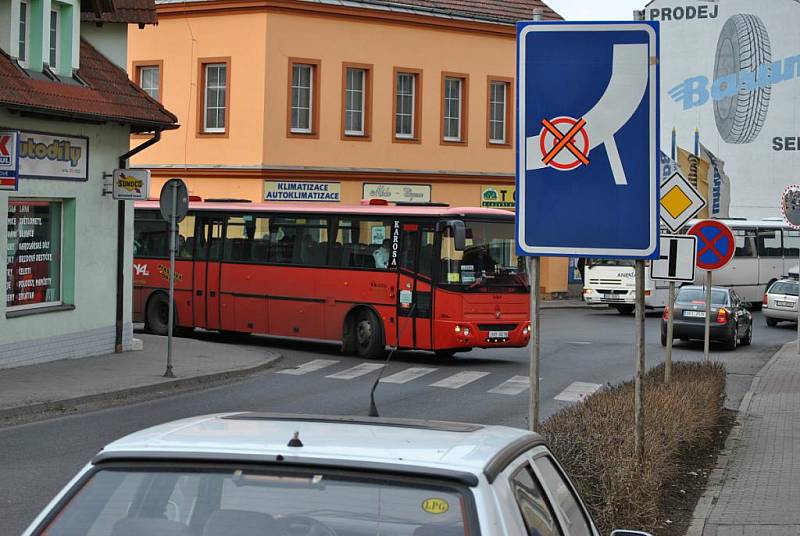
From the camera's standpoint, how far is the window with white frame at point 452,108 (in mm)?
40062

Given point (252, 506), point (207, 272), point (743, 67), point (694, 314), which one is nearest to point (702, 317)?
point (694, 314)

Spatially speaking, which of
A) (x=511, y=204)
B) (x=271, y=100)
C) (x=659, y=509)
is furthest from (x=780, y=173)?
(x=659, y=509)

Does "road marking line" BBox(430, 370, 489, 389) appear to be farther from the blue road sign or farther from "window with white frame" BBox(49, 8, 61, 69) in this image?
the blue road sign

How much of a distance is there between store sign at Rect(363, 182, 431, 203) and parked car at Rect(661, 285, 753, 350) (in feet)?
35.5

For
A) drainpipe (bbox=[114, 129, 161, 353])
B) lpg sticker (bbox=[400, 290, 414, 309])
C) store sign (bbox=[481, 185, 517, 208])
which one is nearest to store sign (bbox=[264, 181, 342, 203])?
store sign (bbox=[481, 185, 517, 208])

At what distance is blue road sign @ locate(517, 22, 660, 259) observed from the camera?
8633 mm

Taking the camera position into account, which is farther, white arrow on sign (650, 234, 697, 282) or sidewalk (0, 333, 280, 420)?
white arrow on sign (650, 234, 697, 282)

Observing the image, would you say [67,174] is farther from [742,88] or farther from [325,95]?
[742,88]

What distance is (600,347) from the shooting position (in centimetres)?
2802

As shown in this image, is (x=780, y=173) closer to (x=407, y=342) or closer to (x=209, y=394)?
(x=407, y=342)

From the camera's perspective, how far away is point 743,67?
64125 mm

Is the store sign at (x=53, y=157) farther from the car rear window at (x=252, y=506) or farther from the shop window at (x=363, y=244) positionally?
the car rear window at (x=252, y=506)

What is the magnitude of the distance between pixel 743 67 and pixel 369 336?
45.6 metres

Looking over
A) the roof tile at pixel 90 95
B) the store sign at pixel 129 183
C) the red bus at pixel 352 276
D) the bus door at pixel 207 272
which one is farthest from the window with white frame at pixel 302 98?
the store sign at pixel 129 183
